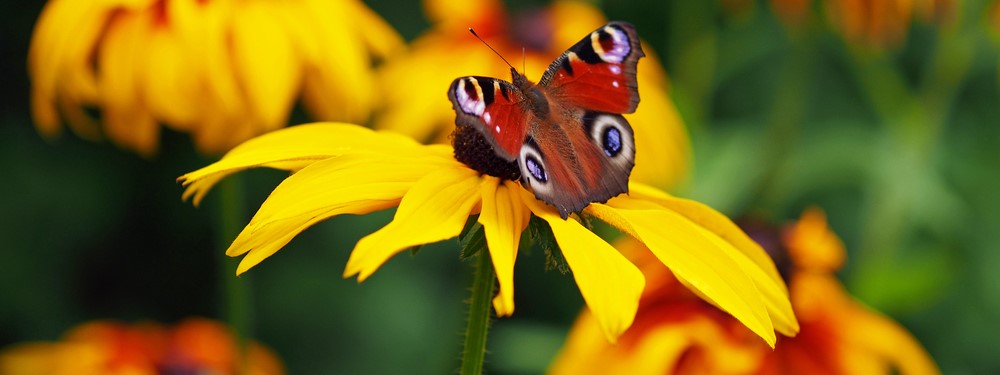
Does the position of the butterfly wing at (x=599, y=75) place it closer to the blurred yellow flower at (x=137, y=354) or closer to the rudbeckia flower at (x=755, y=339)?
the rudbeckia flower at (x=755, y=339)

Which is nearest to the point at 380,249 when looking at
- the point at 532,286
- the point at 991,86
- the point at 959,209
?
the point at 532,286

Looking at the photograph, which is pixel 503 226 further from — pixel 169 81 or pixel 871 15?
pixel 871 15

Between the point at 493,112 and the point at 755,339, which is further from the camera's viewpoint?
the point at 755,339

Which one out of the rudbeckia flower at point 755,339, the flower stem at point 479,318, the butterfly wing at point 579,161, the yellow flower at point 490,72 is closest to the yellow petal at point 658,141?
the yellow flower at point 490,72

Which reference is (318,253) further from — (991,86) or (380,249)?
(991,86)

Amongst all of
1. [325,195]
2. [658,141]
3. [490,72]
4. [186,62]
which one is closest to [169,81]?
[186,62]

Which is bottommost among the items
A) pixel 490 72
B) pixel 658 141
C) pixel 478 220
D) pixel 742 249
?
pixel 658 141

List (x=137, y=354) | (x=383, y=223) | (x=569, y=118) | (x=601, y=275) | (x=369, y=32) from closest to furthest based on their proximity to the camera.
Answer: (x=601, y=275) → (x=569, y=118) → (x=369, y=32) → (x=137, y=354) → (x=383, y=223)
